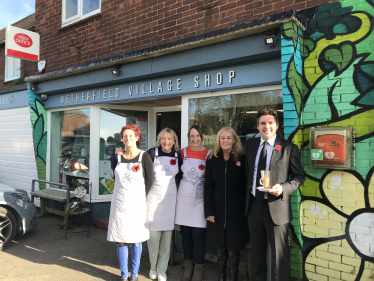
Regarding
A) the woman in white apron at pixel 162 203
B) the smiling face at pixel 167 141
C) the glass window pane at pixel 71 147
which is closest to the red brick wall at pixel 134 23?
the glass window pane at pixel 71 147

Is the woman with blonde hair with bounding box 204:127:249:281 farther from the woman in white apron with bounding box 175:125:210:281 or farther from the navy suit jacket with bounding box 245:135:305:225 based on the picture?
the navy suit jacket with bounding box 245:135:305:225

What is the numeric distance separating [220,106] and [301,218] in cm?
190

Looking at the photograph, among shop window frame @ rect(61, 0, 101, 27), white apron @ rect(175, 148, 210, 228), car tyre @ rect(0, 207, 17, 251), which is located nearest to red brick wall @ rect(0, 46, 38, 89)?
shop window frame @ rect(61, 0, 101, 27)

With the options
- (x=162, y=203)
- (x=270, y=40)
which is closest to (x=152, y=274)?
(x=162, y=203)

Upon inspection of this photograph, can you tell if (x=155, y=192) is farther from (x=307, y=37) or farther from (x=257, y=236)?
(x=307, y=37)

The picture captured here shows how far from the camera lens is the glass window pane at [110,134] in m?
6.27

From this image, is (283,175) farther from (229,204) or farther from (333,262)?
(333,262)

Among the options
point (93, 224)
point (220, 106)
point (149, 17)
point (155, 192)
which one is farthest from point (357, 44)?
point (93, 224)

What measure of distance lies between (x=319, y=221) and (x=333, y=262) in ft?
1.48

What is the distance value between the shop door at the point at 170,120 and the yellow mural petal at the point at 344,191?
3.54 meters

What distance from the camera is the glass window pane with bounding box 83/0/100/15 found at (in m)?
6.33

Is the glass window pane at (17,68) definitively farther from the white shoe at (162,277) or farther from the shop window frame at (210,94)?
the white shoe at (162,277)

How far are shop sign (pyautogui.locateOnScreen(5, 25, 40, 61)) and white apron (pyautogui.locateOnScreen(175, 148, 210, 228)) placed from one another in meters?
5.61

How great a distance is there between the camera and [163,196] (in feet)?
12.0
